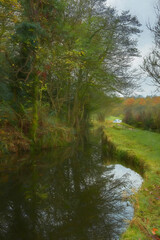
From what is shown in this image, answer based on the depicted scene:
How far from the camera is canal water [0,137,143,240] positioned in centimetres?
311

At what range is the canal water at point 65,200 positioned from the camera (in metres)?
3.11

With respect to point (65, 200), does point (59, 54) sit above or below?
above

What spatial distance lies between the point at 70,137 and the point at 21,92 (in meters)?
4.25

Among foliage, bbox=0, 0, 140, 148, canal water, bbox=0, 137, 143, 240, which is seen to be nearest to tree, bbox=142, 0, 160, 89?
foliage, bbox=0, 0, 140, 148

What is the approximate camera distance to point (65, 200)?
13.8ft

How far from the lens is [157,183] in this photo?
4.20 m

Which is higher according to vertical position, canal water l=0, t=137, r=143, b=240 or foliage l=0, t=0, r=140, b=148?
foliage l=0, t=0, r=140, b=148

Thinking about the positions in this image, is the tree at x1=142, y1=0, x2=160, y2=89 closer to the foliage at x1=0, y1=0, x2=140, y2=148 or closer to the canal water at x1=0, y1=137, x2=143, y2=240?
the foliage at x1=0, y1=0, x2=140, y2=148

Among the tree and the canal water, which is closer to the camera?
the canal water

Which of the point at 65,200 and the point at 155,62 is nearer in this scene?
the point at 65,200

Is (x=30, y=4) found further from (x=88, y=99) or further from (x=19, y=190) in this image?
(x=88, y=99)

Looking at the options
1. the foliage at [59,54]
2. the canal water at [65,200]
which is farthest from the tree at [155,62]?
the canal water at [65,200]

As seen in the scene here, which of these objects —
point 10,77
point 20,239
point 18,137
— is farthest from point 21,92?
point 20,239

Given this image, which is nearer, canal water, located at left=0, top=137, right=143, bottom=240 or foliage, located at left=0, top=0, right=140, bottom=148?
canal water, located at left=0, top=137, right=143, bottom=240
